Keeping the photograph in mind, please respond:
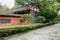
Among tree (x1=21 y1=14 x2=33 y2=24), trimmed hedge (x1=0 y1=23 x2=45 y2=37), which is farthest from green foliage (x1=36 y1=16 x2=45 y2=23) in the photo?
trimmed hedge (x1=0 y1=23 x2=45 y2=37)

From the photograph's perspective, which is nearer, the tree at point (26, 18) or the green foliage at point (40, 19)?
the tree at point (26, 18)

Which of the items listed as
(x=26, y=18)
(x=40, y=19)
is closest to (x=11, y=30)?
(x=26, y=18)

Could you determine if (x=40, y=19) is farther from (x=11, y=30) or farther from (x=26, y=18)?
(x=11, y=30)

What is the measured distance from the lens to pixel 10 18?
24375mm

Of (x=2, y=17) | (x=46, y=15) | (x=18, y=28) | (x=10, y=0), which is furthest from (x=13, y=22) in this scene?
(x=10, y=0)

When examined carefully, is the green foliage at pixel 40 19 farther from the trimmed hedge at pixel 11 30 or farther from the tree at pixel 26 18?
the trimmed hedge at pixel 11 30

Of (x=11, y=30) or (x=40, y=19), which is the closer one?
(x=11, y=30)

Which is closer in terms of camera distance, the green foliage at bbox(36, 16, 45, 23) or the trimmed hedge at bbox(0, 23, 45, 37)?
the trimmed hedge at bbox(0, 23, 45, 37)

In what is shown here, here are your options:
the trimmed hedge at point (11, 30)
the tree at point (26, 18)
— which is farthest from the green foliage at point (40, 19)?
the trimmed hedge at point (11, 30)

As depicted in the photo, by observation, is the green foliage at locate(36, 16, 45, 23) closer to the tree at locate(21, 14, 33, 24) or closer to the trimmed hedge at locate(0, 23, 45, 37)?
the tree at locate(21, 14, 33, 24)

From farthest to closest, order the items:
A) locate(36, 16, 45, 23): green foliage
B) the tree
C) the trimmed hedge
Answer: locate(36, 16, 45, 23): green foliage → the tree → the trimmed hedge

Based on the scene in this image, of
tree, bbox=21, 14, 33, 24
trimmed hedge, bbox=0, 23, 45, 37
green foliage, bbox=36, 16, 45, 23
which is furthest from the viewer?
green foliage, bbox=36, 16, 45, 23

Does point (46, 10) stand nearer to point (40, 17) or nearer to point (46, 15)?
point (46, 15)

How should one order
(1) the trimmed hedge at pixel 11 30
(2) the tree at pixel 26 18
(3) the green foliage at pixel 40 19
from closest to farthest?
(1) the trimmed hedge at pixel 11 30 → (2) the tree at pixel 26 18 → (3) the green foliage at pixel 40 19
